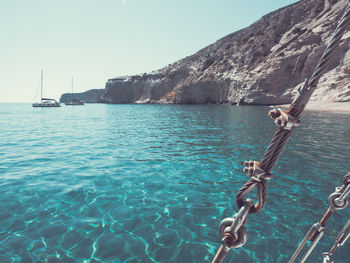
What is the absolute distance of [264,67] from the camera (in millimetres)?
57438

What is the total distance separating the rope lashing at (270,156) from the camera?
3.85ft

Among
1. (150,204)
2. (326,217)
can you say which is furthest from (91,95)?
(326,217)

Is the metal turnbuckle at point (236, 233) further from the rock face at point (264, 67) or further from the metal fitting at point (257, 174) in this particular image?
the rock face at point (264, 67)

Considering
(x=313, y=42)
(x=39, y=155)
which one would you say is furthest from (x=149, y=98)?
(x=39, y=155)

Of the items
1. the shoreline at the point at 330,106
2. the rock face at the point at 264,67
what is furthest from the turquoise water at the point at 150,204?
the rock face at the point at 264,67

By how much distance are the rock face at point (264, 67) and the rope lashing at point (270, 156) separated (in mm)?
47718

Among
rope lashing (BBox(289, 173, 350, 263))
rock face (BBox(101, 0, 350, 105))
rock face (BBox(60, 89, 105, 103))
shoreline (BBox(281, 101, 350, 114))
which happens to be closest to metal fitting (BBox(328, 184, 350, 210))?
rope lashing (BBox(289, 173, 350, 263))

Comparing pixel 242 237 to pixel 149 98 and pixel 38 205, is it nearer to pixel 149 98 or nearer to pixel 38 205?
pixel 38 205

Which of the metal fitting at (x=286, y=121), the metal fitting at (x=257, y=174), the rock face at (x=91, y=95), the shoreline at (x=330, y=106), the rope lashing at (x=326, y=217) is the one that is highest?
the rock face at (x=91, y=95)

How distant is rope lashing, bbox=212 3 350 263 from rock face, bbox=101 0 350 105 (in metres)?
47.7

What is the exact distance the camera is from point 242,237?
1351 millimetres

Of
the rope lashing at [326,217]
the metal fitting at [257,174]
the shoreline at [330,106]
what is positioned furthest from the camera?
the shoreline at [330,106]

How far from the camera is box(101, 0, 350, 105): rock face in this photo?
1754 inches

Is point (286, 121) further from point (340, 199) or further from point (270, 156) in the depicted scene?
point (340, 199)
